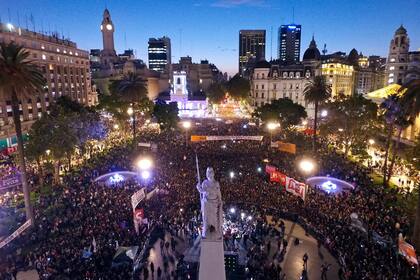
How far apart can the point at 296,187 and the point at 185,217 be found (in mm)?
9546

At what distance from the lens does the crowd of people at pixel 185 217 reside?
64.1 ft

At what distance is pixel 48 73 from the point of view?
69.5m

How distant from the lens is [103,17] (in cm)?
14400

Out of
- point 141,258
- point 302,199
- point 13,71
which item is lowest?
point 141,258

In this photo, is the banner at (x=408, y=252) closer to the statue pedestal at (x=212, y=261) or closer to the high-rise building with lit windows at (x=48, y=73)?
the statue pedestal at (x=212, y=261)

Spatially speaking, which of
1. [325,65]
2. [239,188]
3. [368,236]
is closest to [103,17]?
[325,65]

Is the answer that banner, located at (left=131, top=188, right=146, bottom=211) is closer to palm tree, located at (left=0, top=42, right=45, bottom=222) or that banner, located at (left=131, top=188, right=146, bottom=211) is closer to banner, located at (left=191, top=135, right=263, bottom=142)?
palm tree, located at (left=0, top=42, right=45, bottom=222)

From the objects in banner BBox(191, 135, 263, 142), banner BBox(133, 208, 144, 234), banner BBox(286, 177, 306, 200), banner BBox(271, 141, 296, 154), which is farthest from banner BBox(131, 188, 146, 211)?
banner BBox(191, 135, 263, 142)

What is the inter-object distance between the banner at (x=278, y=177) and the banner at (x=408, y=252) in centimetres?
1151

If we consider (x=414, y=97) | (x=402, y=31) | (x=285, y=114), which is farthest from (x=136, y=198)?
(x=402, y=31)

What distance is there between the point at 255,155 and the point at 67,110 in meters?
33.0

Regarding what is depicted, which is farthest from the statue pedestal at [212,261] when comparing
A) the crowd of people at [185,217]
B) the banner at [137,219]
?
the banner at [137,219]

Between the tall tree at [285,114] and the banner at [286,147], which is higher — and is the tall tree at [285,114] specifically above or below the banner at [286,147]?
above

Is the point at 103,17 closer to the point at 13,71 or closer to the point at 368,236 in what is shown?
the point at 13,71
